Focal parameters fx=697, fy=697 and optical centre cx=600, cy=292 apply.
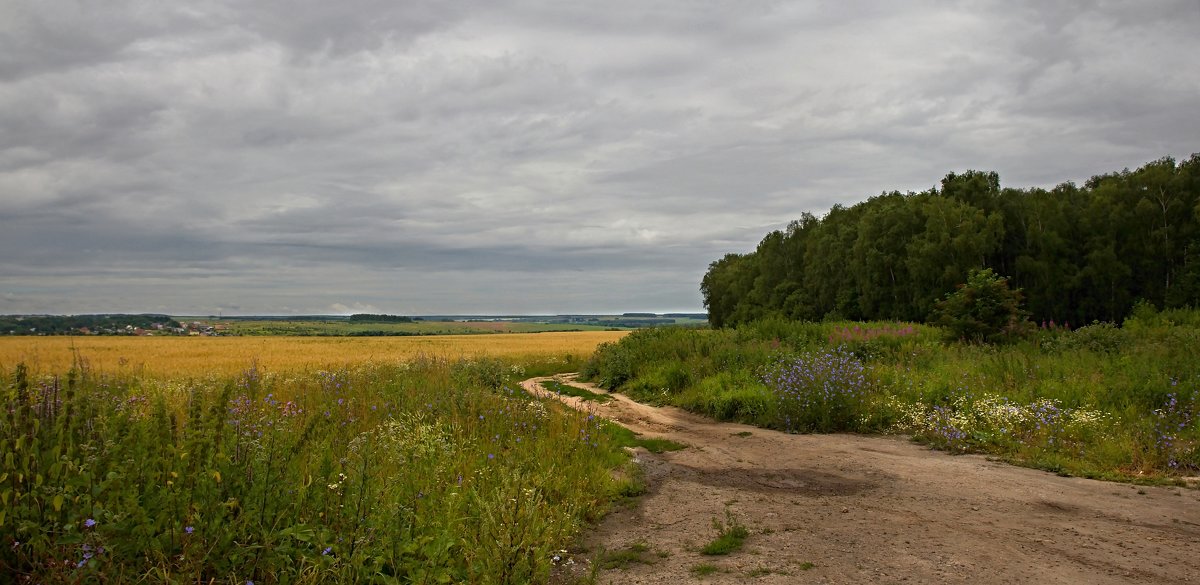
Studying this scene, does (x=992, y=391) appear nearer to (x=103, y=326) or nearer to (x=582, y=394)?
(x=582, y=394)

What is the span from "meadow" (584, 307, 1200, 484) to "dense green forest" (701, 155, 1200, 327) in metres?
16.4

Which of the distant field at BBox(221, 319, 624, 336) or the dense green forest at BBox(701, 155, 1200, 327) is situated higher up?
the dense green forest at BBox(701, 155, 1200, 327)

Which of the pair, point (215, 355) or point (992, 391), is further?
point (215, 355)

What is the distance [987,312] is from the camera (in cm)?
1880

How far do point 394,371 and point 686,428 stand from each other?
21.0ft

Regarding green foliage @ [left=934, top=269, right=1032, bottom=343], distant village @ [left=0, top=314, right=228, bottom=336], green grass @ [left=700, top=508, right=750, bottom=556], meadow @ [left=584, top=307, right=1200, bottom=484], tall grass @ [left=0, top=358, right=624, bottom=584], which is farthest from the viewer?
distant village @ [left=0, top=314, right=228, bottom=336]

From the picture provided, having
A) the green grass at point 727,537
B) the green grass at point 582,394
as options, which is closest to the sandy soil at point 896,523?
the green grass at point 727,537

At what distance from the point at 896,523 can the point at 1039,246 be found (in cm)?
4792

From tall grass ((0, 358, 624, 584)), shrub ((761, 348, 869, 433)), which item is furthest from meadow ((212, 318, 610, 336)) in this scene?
tall grass ((0, 358, 624, 584))

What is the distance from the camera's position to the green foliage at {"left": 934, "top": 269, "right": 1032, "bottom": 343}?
18.7 metres

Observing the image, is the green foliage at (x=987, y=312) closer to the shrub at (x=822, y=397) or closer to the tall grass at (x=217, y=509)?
the shrub at (x=822, y=397)

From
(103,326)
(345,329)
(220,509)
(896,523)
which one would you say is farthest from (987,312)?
(345,329)

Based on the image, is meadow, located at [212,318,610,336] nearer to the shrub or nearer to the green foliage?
the green foliage

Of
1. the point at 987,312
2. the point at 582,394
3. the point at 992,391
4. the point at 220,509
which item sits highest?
the point at 987,312
